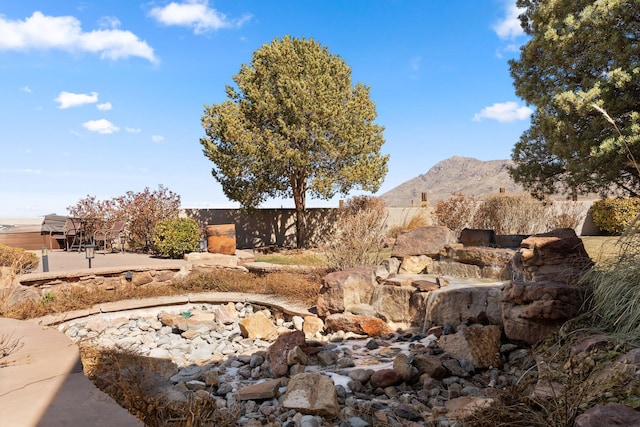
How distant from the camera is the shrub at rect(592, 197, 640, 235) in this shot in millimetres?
14128

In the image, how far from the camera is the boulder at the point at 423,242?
299 inches

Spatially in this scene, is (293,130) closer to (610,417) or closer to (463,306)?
(463,306)

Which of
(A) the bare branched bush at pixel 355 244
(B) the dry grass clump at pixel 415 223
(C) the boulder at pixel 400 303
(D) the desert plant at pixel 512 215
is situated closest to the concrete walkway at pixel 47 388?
(C) the boulder at pixel 400 303

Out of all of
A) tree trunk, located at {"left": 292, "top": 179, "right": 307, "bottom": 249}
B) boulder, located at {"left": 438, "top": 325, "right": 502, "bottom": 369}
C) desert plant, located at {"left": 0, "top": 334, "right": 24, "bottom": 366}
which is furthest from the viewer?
tree trunk, located at {"left": 292, "top": 179, "right": 307, "bottom": 249}

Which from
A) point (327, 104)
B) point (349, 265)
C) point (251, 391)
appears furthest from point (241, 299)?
point (327, 104)

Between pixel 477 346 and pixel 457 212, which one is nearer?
pixel 477 346

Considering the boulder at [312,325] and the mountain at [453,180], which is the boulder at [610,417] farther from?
the mountain at [453,180]

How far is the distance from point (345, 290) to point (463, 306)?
1.60 m

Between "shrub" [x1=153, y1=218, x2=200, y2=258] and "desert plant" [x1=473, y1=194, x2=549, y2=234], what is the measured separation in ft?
A: 22.0

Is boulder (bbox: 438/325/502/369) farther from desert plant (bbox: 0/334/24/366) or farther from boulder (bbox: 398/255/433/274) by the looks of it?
desert plant (bbox: 0/334/24/366)

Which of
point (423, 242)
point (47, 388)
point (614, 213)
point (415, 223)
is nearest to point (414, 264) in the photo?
point (423, 242)

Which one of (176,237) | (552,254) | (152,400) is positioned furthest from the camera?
(176,237)

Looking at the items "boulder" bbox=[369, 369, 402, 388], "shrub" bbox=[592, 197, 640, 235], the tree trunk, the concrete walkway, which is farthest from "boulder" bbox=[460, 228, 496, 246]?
"shrub" bbox=[592, 197, 640, 235]

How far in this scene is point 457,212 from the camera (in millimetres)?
10938
